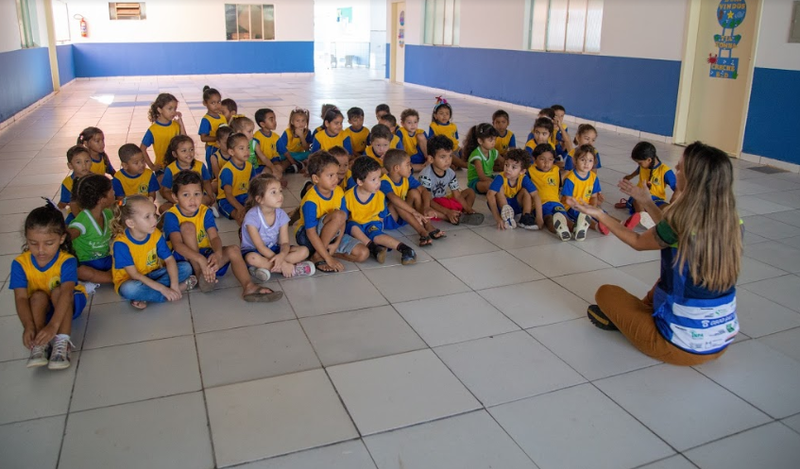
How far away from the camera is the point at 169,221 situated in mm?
3469

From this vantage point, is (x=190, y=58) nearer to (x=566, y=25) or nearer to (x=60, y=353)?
(x=566, y=25)

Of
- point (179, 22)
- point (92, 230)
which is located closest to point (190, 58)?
point (179, 22)

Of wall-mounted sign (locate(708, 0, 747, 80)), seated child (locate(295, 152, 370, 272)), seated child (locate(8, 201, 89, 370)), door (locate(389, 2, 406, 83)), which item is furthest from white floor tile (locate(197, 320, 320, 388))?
door (locate(389, 2, 406, 83))

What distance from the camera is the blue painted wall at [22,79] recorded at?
9566mm

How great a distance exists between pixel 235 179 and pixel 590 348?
10.0ft

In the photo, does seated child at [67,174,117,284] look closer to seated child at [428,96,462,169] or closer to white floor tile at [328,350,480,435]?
white floor tile at [328,350,480,435]

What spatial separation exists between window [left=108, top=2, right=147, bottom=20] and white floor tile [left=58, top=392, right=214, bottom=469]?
19.6 meters

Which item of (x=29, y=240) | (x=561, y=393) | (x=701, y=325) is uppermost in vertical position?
(x=29, y=240)

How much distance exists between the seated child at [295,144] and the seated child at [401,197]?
6.80 ft

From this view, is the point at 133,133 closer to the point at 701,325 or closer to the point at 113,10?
the point at 701,325

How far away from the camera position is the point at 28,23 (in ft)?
41.0

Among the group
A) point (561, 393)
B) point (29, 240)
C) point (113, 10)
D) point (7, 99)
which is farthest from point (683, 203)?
point (113, 10)

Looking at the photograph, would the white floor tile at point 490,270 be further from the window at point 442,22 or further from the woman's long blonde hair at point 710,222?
the window at point 442,22

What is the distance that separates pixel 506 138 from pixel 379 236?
263cm
